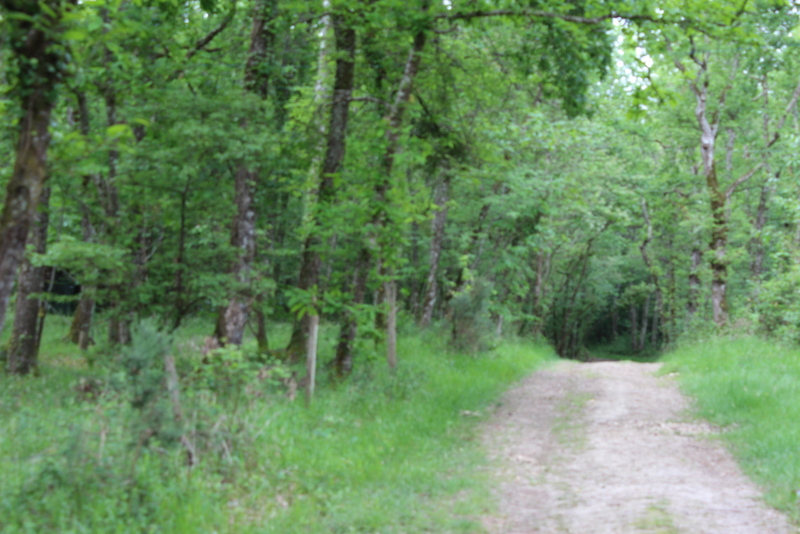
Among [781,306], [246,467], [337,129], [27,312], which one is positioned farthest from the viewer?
[781,306]

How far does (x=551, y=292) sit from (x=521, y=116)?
73.3 ft

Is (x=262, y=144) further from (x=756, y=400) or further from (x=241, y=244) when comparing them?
(x=756, y=400)

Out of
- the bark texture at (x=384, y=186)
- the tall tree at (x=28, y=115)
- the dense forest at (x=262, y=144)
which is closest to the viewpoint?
the tall tree at (x=28, y=115)

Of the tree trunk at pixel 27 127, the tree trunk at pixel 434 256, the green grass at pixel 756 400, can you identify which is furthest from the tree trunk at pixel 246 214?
the tree trunk at pixel 434 256

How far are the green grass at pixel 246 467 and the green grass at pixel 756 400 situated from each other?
3139mm

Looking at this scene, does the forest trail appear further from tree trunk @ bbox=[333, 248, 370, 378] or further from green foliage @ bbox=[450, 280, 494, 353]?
green foliage @ bbox=[450, 280, 494, 353]

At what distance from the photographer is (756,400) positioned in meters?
11.4

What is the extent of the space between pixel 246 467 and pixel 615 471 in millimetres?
4199

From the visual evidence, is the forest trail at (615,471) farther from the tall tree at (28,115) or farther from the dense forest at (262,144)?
the tall tree at (28,115)

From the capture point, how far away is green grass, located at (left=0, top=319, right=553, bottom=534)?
521 centimetres

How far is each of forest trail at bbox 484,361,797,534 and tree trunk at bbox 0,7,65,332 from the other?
442 centimetres

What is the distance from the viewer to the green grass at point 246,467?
521 cm

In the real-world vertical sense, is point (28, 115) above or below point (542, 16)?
below

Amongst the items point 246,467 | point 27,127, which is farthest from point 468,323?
point 27,127
